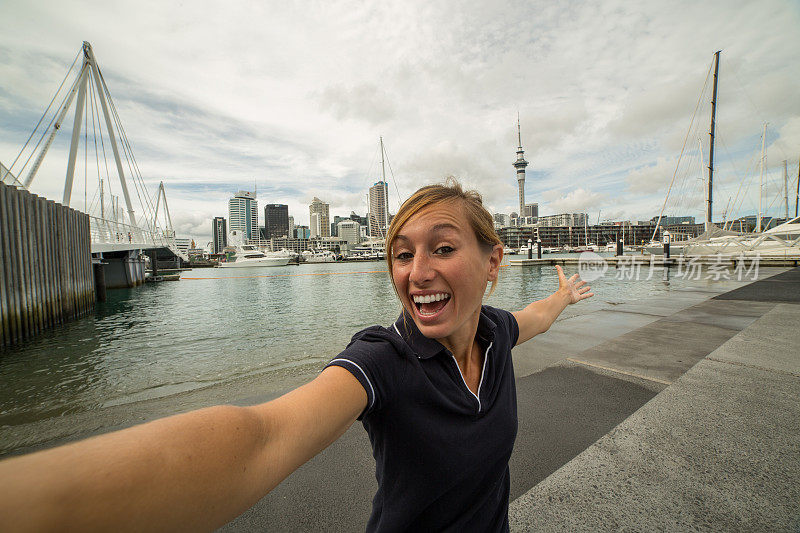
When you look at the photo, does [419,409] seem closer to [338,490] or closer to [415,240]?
[415,240]

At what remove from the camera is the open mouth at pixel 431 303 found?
1.30 meters

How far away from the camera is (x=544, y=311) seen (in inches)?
93.9

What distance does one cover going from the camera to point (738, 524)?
1669 mm

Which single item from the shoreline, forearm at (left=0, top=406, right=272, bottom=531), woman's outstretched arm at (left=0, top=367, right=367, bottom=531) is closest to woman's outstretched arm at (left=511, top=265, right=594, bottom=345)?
woman's outstretched arm at (left=0, top=367, right=367, bottom=531)

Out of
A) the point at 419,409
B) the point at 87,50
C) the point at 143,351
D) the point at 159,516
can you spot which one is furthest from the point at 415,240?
the point at 87,50

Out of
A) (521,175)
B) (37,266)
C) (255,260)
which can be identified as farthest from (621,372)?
(521,175)

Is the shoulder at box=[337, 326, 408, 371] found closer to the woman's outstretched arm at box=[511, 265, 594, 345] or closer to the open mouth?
the open mouth

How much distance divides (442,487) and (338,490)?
1.64 metres

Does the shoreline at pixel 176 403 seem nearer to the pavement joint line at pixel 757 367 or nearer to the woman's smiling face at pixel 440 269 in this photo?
the pavement joint line at pixel 757 367

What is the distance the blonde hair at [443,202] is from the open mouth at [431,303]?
0.55 ft

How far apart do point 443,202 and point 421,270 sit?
0.30 metres

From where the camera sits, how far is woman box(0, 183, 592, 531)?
50 centimetres

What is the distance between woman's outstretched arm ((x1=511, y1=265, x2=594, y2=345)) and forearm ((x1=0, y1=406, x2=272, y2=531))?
155cm

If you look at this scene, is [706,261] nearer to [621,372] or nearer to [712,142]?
[712,142]
